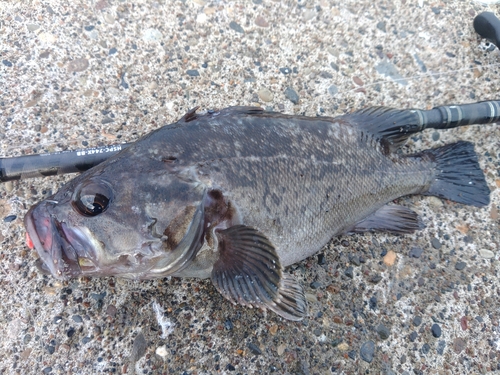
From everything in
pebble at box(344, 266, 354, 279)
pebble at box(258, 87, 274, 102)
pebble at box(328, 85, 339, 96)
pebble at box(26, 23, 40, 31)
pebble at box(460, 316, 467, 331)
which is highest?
pebble at box(26, 23, 40, 31)

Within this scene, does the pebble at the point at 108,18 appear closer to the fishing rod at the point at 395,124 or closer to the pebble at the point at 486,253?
the fishing rod at the point at 395,124

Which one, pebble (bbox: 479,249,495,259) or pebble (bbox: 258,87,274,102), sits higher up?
pebble (bbox: 258,87,274,102)

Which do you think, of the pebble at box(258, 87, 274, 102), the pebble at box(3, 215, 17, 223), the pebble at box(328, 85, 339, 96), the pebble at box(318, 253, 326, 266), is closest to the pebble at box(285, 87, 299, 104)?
the pebble at box(258, 87, 274, 102)

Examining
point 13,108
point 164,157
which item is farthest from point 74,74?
point 164,157

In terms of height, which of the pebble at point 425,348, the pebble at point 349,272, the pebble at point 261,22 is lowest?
the pebble at point 425,348

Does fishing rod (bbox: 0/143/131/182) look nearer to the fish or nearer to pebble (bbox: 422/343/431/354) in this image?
the fish

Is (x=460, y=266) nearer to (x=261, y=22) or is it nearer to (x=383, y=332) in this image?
(x=383, y=332)

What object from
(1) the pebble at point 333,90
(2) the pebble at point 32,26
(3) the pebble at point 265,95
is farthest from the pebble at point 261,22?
(2) the pebble at point 32,26
